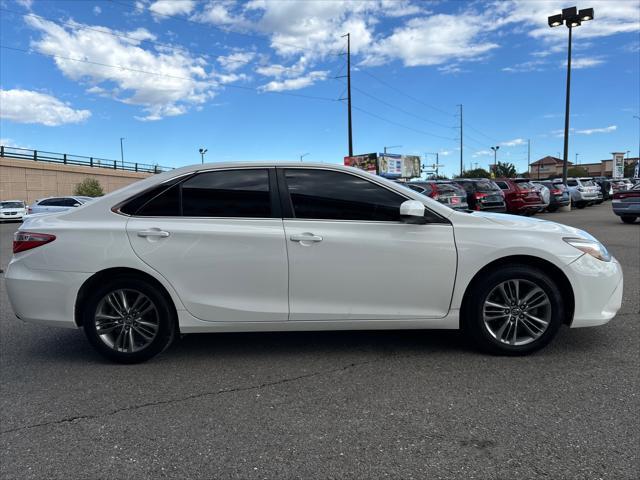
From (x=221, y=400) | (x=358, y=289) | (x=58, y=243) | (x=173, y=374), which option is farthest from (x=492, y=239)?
(x=58, y=243)

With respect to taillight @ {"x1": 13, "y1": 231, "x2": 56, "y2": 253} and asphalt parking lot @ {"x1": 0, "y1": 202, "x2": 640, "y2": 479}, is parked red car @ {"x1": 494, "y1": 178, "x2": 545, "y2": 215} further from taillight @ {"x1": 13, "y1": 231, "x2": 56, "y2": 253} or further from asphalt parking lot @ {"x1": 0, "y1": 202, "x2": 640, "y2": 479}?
taillight @ {"x1": 13, "y1": 231, "x2": 56, "y2": 253}

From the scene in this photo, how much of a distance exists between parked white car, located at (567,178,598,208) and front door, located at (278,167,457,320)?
27293mm

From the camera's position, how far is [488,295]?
3.83 metres

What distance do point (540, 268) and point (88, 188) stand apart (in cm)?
5031

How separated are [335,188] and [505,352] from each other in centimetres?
192

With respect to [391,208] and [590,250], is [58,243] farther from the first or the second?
[590,250]

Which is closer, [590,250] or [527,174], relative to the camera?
[590,250]

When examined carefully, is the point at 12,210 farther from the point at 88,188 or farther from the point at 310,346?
the point at 310,346

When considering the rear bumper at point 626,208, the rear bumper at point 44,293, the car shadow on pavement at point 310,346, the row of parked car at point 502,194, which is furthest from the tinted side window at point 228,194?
the rear bumper at point 626,208

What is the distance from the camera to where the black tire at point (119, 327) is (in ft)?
12.6

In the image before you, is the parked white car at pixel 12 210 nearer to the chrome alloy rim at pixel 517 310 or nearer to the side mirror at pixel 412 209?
the side mirror at pixel 412 209

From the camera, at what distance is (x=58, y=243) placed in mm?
3855

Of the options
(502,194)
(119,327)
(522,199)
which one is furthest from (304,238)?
(522,199)

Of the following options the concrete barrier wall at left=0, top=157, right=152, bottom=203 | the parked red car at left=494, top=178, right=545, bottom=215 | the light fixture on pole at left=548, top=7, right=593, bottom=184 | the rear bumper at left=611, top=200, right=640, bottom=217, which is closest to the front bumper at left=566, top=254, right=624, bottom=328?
the rear bumper at left=611, top=200, right=640, bottom=217
